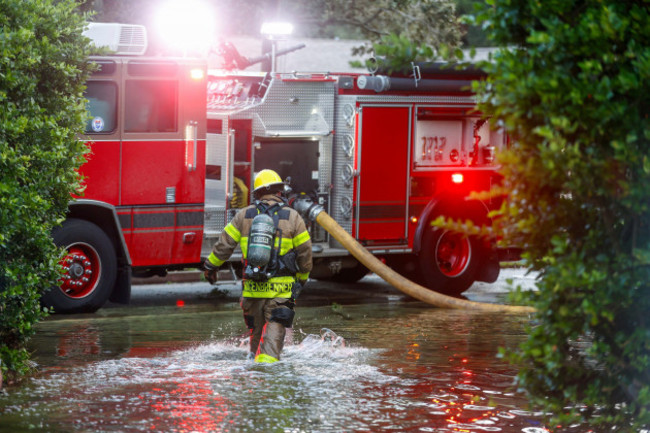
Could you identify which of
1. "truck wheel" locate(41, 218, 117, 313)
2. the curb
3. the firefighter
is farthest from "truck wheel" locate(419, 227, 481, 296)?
the firefighter

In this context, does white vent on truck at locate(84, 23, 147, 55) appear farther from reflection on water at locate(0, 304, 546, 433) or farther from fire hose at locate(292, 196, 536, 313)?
reflection on water at locate(0, 304, 546, 433)

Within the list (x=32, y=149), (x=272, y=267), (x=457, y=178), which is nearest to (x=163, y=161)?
(x=457, y=178)

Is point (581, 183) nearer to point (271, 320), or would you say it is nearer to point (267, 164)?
point (271, 320)

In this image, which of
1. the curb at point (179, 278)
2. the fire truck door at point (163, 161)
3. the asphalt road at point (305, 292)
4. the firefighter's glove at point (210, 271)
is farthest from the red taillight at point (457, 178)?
the firefighter's glove at point (210, 271)

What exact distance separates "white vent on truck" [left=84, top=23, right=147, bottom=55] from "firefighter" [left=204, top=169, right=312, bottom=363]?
3.82 m

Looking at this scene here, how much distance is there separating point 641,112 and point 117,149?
25.4 ft

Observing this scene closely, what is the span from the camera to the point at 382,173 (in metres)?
13.2

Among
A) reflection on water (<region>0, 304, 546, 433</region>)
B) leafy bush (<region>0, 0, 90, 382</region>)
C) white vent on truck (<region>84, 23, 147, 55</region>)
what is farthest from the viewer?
white vent on truck (<region>84, 23, 147, 55</region>)

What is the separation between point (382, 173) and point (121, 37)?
347 cm

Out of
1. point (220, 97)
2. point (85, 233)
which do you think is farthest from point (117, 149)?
point (220, 97)

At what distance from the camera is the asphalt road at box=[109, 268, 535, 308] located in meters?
12.9

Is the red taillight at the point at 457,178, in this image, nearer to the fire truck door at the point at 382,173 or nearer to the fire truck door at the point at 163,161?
the fire truck door at the point at 382,173

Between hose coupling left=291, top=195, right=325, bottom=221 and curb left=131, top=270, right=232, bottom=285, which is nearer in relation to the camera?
hose coupling left=291, top=195, right=325, bottom=221

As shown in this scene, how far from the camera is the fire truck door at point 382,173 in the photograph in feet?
43.0
